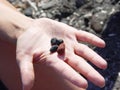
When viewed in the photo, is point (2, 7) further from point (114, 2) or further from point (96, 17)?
A: point (114, 2)

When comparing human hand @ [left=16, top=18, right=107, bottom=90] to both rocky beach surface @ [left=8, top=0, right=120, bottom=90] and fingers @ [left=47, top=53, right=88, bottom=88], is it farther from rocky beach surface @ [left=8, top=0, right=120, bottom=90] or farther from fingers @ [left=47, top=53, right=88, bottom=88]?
rocky beach surface @ [left=8, top=0, right=120, bottom=90]

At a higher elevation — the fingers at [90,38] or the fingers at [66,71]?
the fingers at [66,71]

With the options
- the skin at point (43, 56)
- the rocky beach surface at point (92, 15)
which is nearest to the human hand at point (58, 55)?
the skin at point (43, 56)

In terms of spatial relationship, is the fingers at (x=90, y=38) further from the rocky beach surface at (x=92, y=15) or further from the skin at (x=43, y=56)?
the rocky beach surface at (x=92, y=15)

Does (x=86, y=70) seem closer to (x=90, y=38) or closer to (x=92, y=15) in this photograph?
(x=90, y=38)

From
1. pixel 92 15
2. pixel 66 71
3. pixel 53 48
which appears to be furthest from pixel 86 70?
pixel 92 15

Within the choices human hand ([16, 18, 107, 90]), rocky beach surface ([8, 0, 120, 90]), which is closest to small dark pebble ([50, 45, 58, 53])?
human hand ([16, 18, 107, 90])
